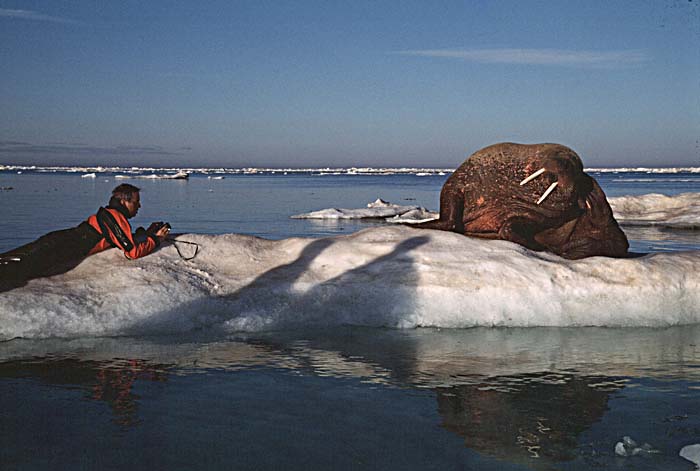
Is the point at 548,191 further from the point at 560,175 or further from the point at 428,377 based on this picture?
the point at 428,377

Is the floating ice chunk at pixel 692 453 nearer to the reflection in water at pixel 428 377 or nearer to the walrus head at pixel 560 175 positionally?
the reflection in water at pixel 428 377

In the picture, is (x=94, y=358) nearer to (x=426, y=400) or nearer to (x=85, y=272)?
(x=85, y=272)

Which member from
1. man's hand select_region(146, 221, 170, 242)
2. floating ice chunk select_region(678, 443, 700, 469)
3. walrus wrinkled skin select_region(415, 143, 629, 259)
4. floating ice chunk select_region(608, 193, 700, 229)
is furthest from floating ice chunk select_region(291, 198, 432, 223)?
floating ice chunk select_region(678, 443, 700, 469)

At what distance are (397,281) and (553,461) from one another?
3857 mm

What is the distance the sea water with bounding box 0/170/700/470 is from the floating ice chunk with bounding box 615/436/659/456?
1.1 inches

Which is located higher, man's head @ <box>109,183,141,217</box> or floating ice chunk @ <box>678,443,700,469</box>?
man's head @ <box>109,183,141,217</box>

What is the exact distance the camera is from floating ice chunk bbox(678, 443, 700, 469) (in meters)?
4.05

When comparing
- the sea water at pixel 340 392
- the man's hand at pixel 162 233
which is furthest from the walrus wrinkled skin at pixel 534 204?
the man's hand at pixel 162 233

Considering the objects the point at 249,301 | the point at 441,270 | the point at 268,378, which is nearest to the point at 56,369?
the point at 268,378

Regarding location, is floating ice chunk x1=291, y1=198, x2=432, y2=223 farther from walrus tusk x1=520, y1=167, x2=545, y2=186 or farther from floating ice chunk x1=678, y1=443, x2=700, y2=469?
floating ice chunk x1=678, y1=443, x2=700, y2=469

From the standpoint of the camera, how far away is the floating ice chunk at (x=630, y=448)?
414 cm

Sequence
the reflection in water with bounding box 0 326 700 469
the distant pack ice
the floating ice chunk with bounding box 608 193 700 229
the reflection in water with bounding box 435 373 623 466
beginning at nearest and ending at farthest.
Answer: the reflection in water with bounding box 435 373 623 466, the reflection in water with bounding box 0 326 700 469, the floating ice chunk with bounding box 608 193 700 229, the distant pack ice

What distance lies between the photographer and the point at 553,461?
4031mm

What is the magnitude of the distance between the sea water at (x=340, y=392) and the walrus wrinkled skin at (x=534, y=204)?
1.12 meters
